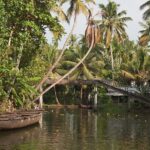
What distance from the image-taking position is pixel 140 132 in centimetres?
3030

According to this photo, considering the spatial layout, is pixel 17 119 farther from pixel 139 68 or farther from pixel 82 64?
pixel 82 64

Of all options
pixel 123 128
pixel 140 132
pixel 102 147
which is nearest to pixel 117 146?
pixel 102 147

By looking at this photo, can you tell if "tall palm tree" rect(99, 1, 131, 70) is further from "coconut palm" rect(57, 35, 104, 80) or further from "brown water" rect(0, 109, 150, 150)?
"brown water" rect(0, 109, 150, 150)

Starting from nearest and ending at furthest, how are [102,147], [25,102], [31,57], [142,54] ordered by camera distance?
1. [102,147]
2. [25,102]
3. [31,57]
4. [142,54]

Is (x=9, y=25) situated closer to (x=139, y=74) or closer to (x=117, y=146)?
(x=117, y=146)

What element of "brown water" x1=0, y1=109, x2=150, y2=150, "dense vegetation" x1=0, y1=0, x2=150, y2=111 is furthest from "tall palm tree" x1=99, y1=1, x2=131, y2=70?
"brown water" x1=0, y1=109, x2=150, y2=150

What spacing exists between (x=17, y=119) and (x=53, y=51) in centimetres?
2967

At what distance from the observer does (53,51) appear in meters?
58.5

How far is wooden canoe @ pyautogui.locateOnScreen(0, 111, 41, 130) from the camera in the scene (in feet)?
92.1

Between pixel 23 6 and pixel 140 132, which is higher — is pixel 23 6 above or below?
above

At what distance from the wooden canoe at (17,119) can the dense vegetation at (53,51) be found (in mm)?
1645

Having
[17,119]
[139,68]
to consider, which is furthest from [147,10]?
[17,119]

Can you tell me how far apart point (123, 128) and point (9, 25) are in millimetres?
10668

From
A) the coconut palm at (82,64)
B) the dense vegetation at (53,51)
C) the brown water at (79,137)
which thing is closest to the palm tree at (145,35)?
the dense vegetation at (53,51)
